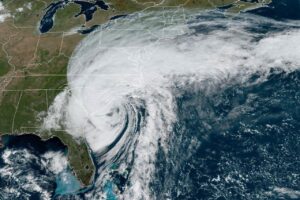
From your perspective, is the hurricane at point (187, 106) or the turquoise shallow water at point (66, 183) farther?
the turquoise shallow water at point (66, 183)

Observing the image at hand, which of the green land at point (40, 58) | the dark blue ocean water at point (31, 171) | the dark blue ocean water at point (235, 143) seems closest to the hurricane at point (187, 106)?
the dark blue ocean water at point (235, 143)

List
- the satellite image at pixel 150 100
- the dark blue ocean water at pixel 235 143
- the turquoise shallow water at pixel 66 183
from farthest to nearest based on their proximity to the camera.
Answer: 1. the turquoise shallow water at pixel 66 183
2. the satellite image at pixel 150 100
3. the dark blue ocean water at pixel 235 143

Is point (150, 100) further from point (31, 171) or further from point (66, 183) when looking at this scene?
point (31, 171)

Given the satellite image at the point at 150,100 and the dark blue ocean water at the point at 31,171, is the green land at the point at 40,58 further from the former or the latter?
the dark blue ocean water at the point at 31,171

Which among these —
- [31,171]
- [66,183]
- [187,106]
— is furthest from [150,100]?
[31,171]

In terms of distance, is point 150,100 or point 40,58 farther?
point 40,58

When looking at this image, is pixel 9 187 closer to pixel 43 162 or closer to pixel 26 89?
pixel 43 162

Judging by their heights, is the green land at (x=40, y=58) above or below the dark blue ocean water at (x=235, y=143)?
above
